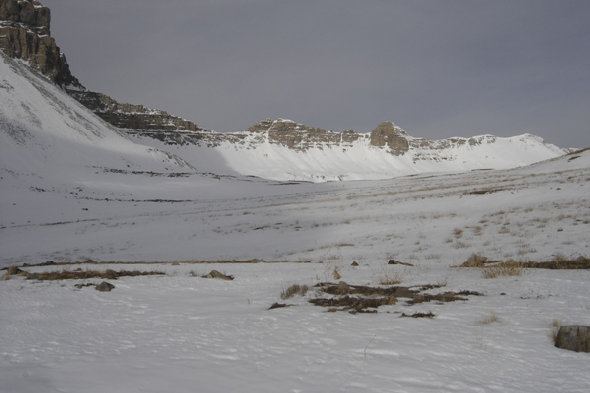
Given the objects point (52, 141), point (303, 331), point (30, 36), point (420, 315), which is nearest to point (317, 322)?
point (303, 331)

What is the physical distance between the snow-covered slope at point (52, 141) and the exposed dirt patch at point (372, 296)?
49.5 metres

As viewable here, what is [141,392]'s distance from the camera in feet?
9.88

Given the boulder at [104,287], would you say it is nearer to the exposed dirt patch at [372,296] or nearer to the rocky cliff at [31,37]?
the exposed dirt patch at [372,296]

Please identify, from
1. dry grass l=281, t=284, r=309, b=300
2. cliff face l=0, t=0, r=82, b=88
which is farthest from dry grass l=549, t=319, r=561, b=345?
cliff face l=0, t=0, r=82, b=88

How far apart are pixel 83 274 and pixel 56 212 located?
31.2 meters

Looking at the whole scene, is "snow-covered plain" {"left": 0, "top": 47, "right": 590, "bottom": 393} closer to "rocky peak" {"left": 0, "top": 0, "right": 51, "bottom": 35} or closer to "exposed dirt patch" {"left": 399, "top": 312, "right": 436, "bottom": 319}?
"exposed dirt patch" {"left": 399, "top": 312, "right": 436, "bottom": 319}

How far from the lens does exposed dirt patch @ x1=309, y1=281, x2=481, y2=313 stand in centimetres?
616

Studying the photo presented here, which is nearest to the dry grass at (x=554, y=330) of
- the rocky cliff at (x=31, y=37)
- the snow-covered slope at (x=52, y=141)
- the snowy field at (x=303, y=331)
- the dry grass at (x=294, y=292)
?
the snowy field at (x=303, y=331)

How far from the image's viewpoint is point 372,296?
22.0ft

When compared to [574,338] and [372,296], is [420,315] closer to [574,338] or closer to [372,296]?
[372,296]

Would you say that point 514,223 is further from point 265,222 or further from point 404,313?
point 265,222

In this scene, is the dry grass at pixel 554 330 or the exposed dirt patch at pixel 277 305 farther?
the exposed dirt patch at pixel 277 305

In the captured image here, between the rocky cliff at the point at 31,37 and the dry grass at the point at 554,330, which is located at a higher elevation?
the rocky cliff at the point at 31,37

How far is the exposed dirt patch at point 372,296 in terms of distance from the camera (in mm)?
6156
